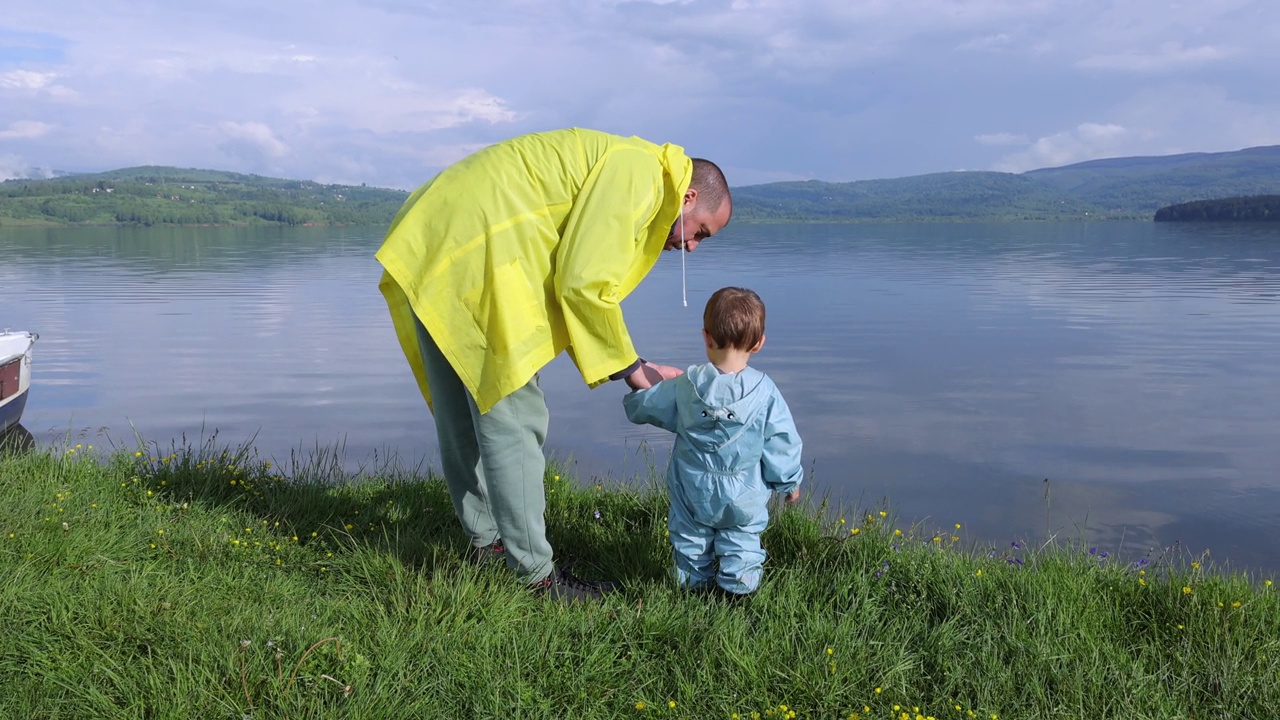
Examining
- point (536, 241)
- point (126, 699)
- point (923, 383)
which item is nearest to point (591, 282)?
point (536, 241)

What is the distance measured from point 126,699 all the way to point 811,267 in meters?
37.2

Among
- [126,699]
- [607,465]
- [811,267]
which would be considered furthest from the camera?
[811,267]

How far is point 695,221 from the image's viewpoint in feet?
13.3

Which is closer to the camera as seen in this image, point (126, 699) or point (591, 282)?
point (126, 699)

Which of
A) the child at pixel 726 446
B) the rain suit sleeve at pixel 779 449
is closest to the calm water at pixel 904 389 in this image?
the rain suit sleeve at pixel 779 449

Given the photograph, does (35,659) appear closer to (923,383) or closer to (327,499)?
(327,499)

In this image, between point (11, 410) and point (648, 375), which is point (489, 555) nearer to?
point (648, 375)

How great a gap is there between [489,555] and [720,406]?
129 cm

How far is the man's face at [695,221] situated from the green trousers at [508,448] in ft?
→ 2.79

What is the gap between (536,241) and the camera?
3799mm

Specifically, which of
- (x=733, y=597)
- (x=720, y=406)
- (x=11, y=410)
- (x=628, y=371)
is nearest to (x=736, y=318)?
(x=720, y=406)

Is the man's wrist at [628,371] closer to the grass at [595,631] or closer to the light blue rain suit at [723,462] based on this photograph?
the light blue rain suit at [723,462]

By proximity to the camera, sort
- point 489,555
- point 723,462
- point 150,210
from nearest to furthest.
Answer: point 723,462 → point 489,555 → point 150,210

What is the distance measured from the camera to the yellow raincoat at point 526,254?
12.2 feet
